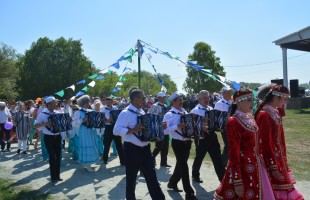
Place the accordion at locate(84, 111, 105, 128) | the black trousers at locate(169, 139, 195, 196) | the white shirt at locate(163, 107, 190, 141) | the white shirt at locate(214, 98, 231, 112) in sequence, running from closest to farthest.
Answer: the black trousers at locate(169, 139, 195, 196), the white shirt at locate(163, 107, 190, 141), the white shirt at locate(214, 98, 231, 112), the accordion at locate(84, 111, 105, 128)

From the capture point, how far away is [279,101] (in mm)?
4660

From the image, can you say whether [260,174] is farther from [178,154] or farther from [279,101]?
[178,154]

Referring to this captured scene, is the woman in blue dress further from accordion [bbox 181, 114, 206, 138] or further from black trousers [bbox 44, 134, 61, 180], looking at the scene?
accordion [bbox 181, 114, 206, 138]

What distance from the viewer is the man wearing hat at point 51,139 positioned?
7.94 metres

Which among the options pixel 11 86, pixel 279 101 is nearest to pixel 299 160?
pixel 279 101

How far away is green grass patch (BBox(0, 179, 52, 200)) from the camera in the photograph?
6910mm

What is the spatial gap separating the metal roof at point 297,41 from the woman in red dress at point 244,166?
23.4m

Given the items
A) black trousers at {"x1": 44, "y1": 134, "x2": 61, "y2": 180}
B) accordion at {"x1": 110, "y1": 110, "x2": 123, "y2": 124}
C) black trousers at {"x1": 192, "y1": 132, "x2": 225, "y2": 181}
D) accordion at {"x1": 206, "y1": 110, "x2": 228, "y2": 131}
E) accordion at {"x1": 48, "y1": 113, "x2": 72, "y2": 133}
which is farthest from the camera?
accordion at {"x1": 110, "y1": 110, "x2": 123, "y2": 124}

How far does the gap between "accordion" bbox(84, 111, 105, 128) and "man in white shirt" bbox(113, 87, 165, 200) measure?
12.1ft

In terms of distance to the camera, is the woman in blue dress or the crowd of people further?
the woman in blue dress

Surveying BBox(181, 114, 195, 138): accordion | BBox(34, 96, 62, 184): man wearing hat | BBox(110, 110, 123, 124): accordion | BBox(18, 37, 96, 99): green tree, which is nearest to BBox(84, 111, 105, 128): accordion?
BBox(110, 110, 123, 124): accordion

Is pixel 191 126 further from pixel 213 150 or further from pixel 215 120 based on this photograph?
pixel 213 150

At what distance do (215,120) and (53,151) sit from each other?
377 cm

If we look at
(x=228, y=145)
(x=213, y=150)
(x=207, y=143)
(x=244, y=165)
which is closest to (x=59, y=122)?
(x=207, y=143)
